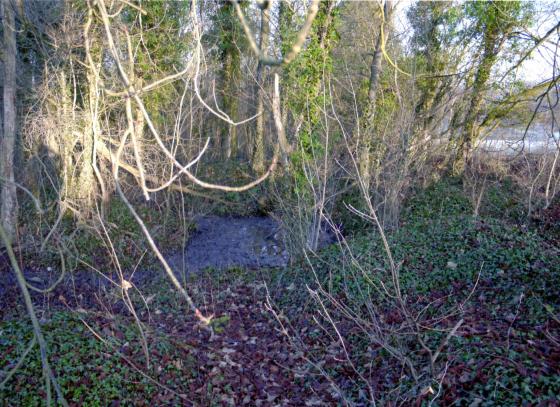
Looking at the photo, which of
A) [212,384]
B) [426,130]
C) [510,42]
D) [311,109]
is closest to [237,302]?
[212,384]

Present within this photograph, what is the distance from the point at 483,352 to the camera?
4445mm

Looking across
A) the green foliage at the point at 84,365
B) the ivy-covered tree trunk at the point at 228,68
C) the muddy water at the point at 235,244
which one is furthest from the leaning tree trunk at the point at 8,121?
the ivy-covered tree trunk at the point at 228,68

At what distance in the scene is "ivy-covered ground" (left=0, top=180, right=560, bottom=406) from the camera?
4.28 metres

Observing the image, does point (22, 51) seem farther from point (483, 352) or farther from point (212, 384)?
point (483, 352)

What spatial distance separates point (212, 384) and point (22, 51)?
1261cm

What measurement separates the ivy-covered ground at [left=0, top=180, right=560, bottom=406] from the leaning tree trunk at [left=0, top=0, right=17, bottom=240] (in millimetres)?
2959

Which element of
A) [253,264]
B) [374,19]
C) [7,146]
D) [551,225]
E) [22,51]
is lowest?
[253,264]

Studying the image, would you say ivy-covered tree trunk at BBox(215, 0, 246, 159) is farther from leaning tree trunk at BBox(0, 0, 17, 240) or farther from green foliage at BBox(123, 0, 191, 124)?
leaning tree trunk at BBox(0, 0, 17, 240)

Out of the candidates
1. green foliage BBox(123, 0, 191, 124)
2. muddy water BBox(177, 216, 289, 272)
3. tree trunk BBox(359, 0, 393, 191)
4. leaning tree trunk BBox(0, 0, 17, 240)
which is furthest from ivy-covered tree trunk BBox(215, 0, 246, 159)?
leaning tree trunk BBox(0, 0, 17, 240)

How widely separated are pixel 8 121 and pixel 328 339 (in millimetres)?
9208

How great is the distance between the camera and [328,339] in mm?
6039

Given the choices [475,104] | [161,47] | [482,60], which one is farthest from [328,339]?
[482,60]

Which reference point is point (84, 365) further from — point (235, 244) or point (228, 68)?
point (228, 68)

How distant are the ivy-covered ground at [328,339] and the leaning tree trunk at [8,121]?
2.96m
